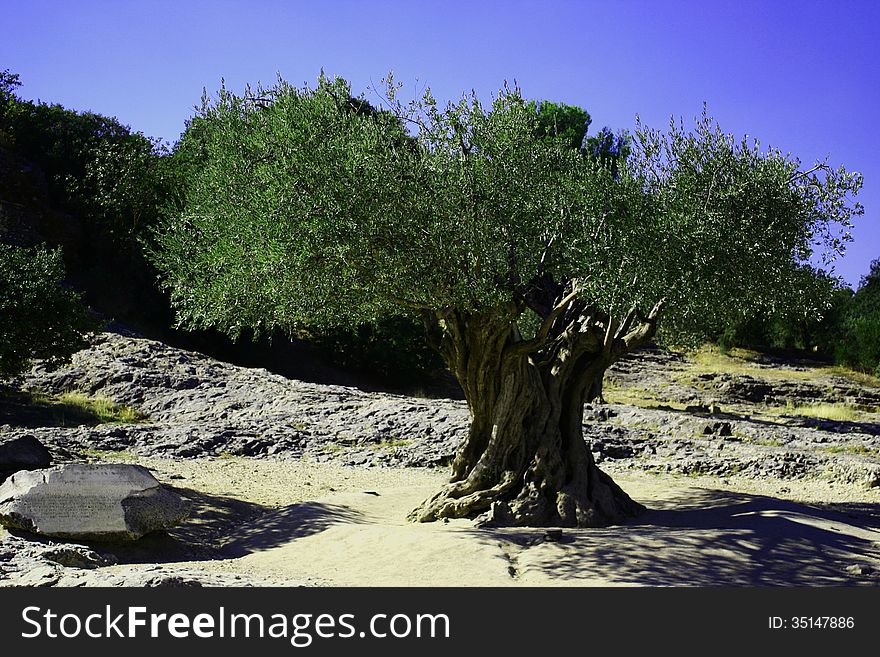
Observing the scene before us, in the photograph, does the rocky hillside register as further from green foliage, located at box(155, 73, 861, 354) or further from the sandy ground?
green foliage, located at box(155, 73, 861, 354)

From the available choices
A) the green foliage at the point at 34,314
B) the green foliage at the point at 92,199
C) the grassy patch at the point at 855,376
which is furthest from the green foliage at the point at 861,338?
the green foliage at the point at 34,314

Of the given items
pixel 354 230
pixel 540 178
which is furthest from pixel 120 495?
pixel 540 178

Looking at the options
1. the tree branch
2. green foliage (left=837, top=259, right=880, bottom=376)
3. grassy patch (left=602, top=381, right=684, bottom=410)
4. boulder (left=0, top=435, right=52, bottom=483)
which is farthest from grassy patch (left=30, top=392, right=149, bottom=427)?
green foliage (left=837, top=259, right=880, bottom=376)

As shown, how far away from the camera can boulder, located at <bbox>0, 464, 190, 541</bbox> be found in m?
11.6

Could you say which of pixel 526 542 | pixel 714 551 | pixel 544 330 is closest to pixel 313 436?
pixel 544 330

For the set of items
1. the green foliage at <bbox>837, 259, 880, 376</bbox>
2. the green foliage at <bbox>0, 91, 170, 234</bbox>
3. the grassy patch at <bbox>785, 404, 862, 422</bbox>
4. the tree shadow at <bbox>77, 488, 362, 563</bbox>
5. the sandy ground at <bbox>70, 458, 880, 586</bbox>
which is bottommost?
the tree shadow at <bbox>77, 488, 362, 563</bbox>

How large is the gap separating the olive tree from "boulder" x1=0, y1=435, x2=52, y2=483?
4.31 metres

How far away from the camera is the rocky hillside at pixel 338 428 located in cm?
2050

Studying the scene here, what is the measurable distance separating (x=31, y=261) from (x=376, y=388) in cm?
1862

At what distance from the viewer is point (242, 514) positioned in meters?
15.6

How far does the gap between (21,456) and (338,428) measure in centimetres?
943

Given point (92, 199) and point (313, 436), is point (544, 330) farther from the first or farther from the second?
point (92, 199)

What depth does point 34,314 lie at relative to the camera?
1691cm

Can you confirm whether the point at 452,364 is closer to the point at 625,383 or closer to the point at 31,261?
the point at 31,261
